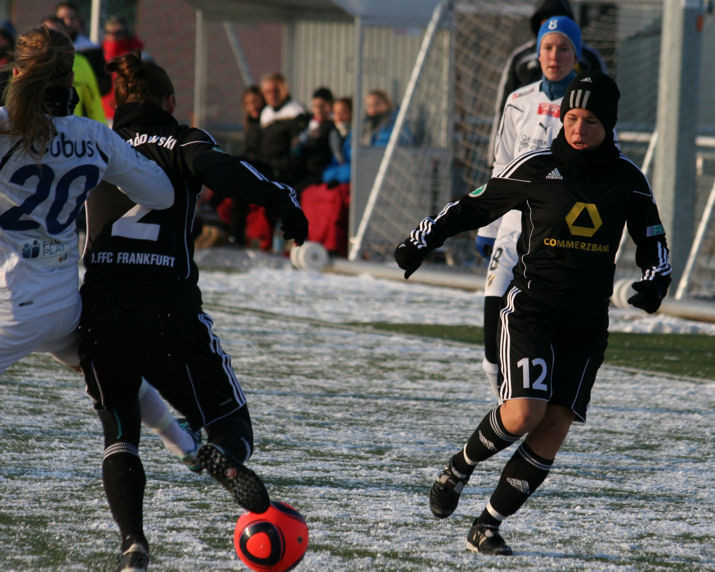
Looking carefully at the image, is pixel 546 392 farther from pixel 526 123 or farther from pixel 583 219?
pixel 526 123

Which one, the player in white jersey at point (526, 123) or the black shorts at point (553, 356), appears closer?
the black shorts at point (553, 356)

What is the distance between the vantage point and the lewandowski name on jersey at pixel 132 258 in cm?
400

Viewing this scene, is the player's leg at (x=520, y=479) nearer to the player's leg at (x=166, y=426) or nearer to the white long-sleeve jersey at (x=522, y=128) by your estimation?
the player's leg at (x=166, y=426)

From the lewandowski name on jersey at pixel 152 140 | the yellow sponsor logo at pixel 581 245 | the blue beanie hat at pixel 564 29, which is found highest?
the blue beanie hat at pixel 564 29

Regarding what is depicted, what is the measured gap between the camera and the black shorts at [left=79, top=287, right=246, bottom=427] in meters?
3.94

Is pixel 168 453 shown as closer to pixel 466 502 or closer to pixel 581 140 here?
pixel 466 502

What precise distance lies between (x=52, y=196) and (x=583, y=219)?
176cm

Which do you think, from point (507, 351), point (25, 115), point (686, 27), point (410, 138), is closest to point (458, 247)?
point (410, 138)

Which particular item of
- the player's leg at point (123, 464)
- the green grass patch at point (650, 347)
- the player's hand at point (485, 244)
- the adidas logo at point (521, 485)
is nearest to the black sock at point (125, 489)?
the player's leg at point (123, 464)

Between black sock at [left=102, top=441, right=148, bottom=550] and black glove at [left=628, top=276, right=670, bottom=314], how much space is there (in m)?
1.76

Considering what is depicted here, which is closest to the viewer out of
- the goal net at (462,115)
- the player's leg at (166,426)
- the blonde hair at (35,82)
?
the blonde hair at (35,82)

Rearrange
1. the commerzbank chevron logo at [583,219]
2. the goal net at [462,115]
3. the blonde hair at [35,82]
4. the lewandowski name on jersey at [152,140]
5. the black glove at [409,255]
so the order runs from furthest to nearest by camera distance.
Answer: the goal net at [462,115]
the black glove at [409,255]
the commerzbank chevron logo at [583,219]
the lewandowski name on jersey at [152,140]
the blonde hair at [35,82]

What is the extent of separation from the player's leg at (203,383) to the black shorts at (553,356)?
0.94 metres

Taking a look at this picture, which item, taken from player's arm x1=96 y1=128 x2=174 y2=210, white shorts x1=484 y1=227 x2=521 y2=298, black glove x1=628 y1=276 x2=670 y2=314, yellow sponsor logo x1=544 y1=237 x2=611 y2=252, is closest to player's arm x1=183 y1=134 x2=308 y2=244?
player's arm x1=96 y1=128 x2=174 y2=210
